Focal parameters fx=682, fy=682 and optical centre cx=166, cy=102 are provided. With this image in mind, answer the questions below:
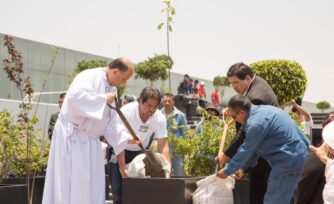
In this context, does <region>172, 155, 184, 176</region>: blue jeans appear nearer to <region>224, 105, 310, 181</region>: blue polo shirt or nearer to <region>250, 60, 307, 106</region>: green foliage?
<region>224, 105, 310, 181</region>: blue polo shirt

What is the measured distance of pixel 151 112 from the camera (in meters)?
7.87

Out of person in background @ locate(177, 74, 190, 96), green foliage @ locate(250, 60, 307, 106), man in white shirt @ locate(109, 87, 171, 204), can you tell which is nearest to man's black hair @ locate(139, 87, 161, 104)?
man in white shirt @ locate(109, 87, 171, 204)

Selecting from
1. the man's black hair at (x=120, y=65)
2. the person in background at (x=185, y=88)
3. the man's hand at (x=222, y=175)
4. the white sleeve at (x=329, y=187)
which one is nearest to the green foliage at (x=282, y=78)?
the person in background at (x=185, y=88)

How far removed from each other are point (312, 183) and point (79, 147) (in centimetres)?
272

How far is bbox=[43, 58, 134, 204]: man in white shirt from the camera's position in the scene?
677 centimetres

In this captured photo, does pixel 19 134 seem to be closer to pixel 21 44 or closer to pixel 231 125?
pixel 231 125

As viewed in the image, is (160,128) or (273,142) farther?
(160,128)

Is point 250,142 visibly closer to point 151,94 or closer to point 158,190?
point 158,190

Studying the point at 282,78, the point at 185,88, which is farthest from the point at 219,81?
the point at 282,78

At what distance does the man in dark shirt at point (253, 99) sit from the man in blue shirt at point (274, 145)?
0.56m

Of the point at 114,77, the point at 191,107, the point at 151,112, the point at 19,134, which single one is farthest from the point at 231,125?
the point at 191,107

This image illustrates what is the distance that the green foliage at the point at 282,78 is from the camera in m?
16.0

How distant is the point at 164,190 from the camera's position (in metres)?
7.29

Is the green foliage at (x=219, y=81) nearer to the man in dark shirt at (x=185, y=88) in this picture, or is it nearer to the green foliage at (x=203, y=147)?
the man in dark shirt at (x=185, y=88)
